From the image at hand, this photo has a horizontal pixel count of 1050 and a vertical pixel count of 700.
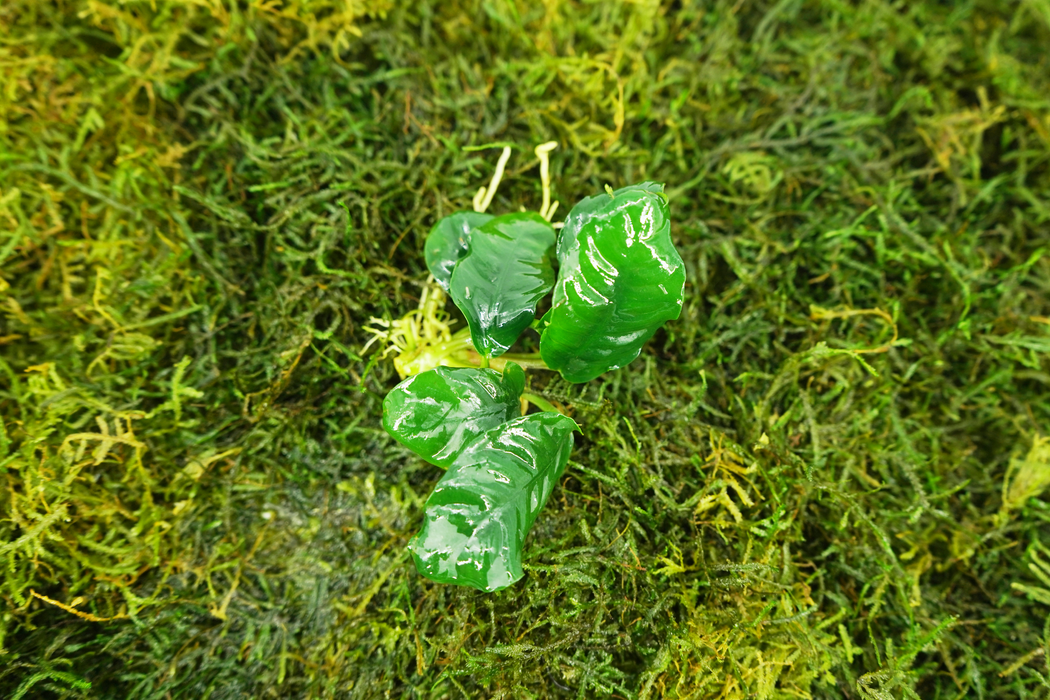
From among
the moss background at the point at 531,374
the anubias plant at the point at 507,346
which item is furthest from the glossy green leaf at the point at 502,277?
the moss background at the point at 531,374

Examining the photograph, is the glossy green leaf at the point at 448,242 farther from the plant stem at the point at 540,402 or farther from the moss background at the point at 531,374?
the plant stem at the point at 540,402

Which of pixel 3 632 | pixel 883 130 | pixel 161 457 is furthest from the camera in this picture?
pixel 883 130

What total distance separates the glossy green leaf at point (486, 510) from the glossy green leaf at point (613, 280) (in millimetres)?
162

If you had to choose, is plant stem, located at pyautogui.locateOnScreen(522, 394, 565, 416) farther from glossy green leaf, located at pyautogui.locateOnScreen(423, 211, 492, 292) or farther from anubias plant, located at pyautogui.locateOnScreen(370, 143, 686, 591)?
glossy green leaf, located at pyautogui.locateOnScreen(423, 211, 492, 292)

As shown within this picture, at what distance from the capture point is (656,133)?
1.16 metres

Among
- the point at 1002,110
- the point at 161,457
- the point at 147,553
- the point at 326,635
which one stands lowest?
the point at 326,635

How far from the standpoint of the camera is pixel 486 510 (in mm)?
771

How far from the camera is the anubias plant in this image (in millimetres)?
770

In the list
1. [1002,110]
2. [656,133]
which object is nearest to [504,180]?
[656,133]

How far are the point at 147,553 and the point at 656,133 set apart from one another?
1212 mm

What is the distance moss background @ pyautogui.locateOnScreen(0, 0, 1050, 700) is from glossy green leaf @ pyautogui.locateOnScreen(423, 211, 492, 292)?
120mm

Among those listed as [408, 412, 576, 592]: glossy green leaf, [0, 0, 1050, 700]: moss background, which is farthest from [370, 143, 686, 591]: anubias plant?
[0, 0, 1050, 700]: moss background

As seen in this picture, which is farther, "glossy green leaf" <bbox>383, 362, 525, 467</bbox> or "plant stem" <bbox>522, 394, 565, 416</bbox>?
"plant stem" <bbox>522, 394, 565, 416</bbox>

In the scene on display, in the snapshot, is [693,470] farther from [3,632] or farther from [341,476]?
[3,632]
